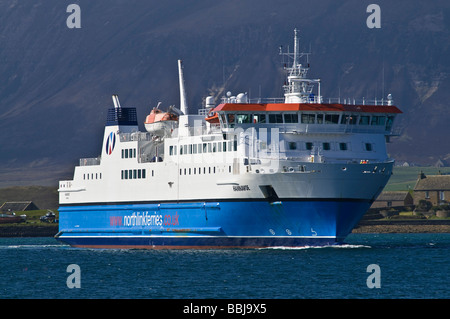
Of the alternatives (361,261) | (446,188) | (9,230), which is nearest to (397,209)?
(446,188)

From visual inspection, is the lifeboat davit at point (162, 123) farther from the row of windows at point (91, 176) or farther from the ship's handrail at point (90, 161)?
the ship's handrail at point (90, 161)

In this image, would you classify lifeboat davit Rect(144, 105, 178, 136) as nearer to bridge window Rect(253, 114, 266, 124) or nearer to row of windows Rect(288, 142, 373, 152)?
bridge window Rect(253, 114, 266, 124)

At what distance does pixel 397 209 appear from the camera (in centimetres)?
12175

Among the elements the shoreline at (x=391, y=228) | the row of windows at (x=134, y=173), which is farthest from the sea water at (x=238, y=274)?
the shoreline at (x=391, y=228)

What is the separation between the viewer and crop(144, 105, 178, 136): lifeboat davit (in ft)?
217

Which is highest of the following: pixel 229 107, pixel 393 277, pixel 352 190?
pixel 229 107

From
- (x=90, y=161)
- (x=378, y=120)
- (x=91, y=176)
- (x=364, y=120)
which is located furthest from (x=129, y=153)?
(x=378, y=120)

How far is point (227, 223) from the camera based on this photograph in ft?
192

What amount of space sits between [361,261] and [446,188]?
261ft

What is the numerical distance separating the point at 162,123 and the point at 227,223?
10596 mm

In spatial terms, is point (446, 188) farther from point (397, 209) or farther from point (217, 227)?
point (217, 227)

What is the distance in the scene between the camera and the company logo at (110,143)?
69.1 m

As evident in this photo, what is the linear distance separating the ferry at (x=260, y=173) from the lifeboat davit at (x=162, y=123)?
0.09 metres

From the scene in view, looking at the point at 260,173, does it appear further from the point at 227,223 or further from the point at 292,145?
the point at 227,223
